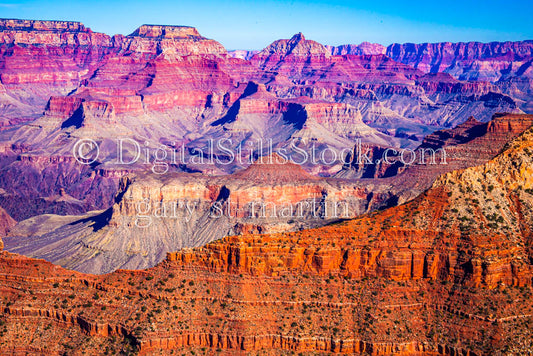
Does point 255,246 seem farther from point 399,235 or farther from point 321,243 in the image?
point 399,235

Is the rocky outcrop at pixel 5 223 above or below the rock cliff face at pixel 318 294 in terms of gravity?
above

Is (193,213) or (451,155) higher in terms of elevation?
(451,155)

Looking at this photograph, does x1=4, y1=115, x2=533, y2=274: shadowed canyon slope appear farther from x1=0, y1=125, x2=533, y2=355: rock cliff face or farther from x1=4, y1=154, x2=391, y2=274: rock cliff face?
x1=0, y1=125, x2=533, y2=355: rock cliff face

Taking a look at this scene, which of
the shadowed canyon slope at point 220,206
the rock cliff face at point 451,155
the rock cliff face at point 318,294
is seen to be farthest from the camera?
the rock cliff face at point 451,155

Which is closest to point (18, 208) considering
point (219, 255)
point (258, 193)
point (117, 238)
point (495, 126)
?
point (117, 238)

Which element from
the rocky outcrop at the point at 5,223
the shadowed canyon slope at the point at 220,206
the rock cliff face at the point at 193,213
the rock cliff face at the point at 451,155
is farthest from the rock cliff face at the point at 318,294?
the rocky outcrop at the point at 5,223

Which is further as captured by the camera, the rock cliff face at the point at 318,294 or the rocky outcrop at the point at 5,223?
the rocky outcrop at the point at 5,223

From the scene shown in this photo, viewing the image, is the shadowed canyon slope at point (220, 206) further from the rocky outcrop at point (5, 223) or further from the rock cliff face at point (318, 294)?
the rock cliff face at point (318, 294)

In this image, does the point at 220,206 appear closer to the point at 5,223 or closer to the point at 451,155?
the point at 451,155

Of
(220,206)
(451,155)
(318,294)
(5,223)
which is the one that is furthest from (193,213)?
(318,294)
